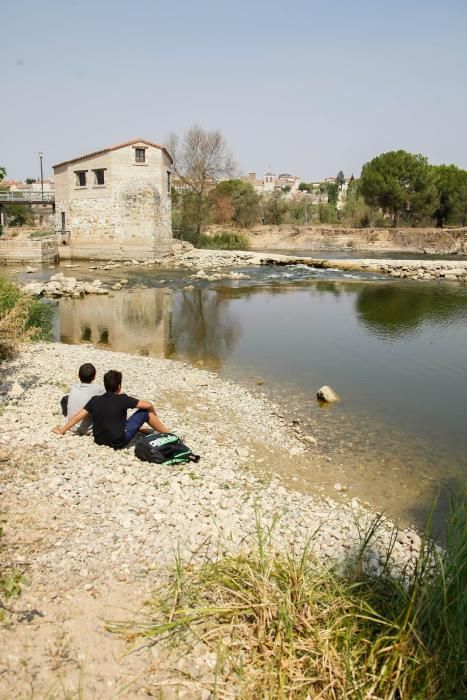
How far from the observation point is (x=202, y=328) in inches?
727

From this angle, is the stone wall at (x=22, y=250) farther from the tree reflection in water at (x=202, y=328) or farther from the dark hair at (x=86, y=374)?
the dark hair at (x=86, y=374)

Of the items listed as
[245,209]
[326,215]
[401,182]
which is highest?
[401,182]

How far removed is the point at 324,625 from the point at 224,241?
159 feet

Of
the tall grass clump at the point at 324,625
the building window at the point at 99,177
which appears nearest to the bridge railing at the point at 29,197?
the building window at the point at 99,177

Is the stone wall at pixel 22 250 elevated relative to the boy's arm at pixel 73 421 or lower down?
elevated

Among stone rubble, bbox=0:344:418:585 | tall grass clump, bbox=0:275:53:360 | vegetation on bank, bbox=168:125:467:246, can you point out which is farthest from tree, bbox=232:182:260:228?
stone rubble, bbox=0:344:418:585

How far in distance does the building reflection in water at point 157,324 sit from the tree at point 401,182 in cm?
3935

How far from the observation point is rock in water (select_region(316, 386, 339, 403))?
10898 mm

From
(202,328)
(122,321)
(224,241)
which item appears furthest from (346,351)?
(224,241)

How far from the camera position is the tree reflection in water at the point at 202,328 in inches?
589

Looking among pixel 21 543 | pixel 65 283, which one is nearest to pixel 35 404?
pixel 21 543

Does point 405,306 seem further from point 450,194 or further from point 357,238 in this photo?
point 450,194

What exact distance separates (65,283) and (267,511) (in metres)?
21.5

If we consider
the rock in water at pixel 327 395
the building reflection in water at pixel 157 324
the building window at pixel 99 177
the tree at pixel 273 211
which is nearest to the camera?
the rock in water at pixel 327 395
